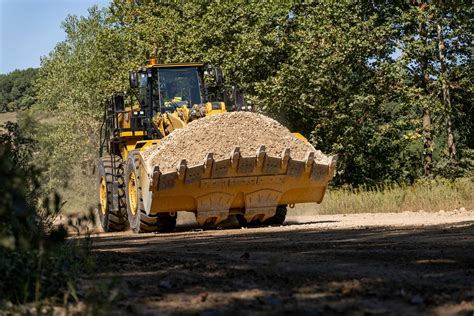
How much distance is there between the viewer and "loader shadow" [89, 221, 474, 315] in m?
6.01

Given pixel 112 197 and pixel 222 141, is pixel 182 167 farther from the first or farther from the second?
pixel 112 197

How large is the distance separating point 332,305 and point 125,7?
45.9 metres

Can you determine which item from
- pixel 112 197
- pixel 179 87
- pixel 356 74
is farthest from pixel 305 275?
pixel 356 74

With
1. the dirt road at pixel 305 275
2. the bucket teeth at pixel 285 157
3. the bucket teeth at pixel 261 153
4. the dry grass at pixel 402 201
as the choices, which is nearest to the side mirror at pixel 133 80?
the bucket teeth at pixel 261 153

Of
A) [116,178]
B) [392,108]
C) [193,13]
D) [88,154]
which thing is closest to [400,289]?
[116,178]

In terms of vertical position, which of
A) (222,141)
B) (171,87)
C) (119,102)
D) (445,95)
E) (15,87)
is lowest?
(222,141)

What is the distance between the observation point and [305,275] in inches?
303

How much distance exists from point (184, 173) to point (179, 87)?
162 inches

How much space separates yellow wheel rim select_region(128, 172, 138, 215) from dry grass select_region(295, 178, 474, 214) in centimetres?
650

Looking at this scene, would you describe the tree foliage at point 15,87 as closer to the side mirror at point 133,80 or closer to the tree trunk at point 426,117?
the tree trunk at point 426,117

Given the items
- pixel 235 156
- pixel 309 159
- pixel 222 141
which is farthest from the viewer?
pixel 309 159

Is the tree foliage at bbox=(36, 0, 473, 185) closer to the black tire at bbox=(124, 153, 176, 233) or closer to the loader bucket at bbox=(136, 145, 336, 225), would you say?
the black tire at bbox=(124, 153, 176, 233)

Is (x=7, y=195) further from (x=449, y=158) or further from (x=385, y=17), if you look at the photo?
(x=385, y=17)

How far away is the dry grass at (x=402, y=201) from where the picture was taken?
21.1 m
